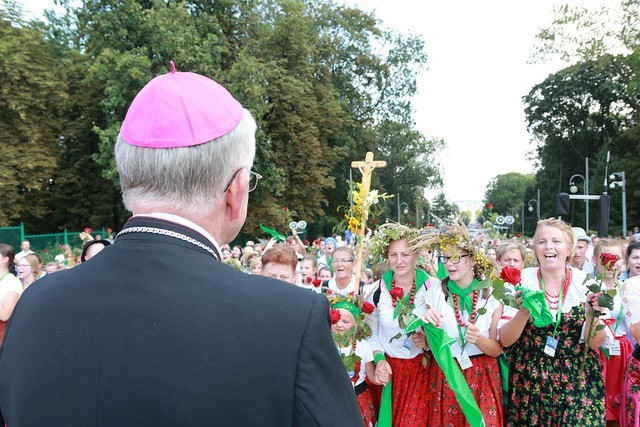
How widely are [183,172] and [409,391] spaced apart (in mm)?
3858

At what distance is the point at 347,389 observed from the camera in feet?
3.85

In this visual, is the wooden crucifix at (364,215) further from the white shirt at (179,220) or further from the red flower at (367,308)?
the white shirt at (179,220)

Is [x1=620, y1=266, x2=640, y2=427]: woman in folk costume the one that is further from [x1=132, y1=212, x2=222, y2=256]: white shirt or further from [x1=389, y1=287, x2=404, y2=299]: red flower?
[x1=132, y1=212, x2=222, y2=256]: white shirt

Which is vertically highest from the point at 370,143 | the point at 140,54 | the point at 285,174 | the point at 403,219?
the point at 140,54

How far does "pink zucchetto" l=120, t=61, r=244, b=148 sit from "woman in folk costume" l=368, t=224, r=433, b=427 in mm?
3332

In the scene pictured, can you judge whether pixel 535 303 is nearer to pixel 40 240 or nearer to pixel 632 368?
pixel 632 368

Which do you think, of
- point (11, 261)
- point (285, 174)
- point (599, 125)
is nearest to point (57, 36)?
point (285, 174)

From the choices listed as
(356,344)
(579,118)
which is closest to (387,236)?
(356,344)

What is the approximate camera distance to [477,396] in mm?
4293

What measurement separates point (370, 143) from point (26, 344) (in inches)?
1492

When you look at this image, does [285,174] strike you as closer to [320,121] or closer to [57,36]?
[320,121]

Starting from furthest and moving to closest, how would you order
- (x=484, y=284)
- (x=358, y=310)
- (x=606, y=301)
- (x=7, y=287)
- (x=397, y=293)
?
(x=7, y=287), (x=358, y=310), (x=397, y=293), (x=484, y=284), (x=606, y=301)

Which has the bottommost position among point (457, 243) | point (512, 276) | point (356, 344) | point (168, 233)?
point (356, 344)

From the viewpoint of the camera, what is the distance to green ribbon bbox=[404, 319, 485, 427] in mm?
4086
